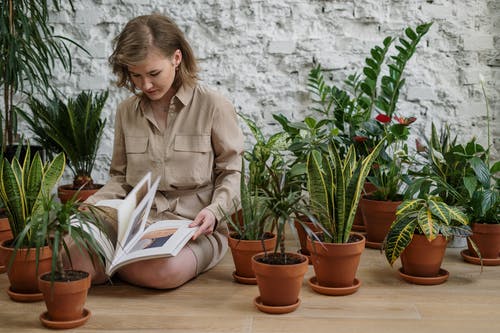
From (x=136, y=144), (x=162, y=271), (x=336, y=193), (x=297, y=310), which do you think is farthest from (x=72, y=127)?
(x=297, y=310)

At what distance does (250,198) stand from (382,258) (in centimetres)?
89

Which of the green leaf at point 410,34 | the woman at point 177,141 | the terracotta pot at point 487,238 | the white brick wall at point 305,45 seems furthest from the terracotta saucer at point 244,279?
the green leaf at point 410,34

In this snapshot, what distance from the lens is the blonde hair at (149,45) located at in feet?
8.41

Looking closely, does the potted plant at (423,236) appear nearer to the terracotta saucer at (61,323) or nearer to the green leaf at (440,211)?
the green leaf at (440,211)

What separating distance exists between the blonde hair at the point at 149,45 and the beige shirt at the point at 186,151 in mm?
85

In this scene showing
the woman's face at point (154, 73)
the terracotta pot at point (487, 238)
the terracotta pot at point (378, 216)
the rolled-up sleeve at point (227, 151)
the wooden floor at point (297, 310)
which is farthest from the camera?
the terracotta pot at point (378, 216)

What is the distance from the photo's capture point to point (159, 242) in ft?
8.13

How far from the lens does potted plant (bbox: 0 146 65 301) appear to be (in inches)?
93.4

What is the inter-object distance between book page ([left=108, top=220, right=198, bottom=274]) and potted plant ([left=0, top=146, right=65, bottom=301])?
0.99 ft

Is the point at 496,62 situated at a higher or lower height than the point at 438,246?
higher

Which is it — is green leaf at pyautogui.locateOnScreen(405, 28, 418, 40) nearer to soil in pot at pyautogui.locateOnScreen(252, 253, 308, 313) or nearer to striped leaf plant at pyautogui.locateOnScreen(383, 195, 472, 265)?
striped leaf plant at pyautogui.locateOnScreen(383, 195, 472, 265)

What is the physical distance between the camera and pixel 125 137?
9.41ft

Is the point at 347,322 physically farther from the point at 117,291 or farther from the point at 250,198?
the point at 117,291

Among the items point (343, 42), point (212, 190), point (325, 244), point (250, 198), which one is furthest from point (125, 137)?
point (343, 42)
